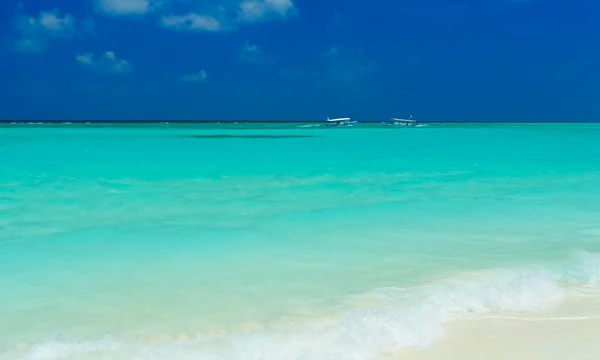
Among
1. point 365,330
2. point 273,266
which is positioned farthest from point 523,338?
point 273,266

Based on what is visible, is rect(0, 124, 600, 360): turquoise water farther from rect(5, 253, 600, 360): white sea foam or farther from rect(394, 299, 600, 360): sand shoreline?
rect(394, 299, 600, 360): sand shoreline

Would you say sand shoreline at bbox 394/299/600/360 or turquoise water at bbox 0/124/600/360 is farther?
turquoise water at bbox 0/124/600/360

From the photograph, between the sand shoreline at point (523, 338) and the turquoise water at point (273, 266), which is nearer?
the sand shoreline at point (523, 338)

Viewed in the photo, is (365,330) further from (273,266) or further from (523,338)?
(273,266)

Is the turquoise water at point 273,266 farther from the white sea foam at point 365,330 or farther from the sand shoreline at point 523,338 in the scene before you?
the sand shoreline at point 523,338

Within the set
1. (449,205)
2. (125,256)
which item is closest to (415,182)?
(449,205)

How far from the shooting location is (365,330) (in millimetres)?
3678

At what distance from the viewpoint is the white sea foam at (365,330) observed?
3.37 meters

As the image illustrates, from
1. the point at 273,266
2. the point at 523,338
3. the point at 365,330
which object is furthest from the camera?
the point at 273,266

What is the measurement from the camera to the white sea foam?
11.0 ft

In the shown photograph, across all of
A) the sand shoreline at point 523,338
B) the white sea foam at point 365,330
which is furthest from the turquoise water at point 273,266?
the sand shoreline at point 523,338

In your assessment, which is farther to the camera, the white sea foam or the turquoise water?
the turquoise water

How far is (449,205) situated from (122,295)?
Answer: 20.0 feet

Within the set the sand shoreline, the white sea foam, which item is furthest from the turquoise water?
the sand shoreline
